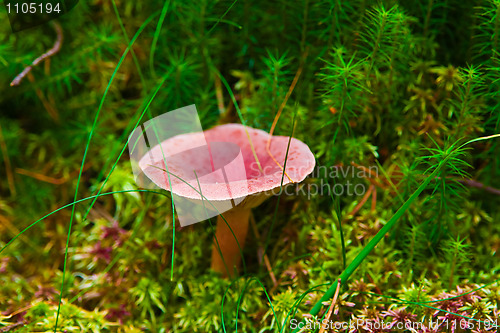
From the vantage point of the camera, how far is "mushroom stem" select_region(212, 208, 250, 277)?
1717 millimetres

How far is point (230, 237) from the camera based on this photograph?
1793mm

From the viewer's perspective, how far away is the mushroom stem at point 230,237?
5.63ft

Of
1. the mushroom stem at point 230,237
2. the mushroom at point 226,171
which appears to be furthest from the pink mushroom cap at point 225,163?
the mushroom stem at point 230,237

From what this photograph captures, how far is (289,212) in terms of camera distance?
2029 mm

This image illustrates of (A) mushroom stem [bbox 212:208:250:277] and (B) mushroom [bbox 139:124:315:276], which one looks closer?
(B) mushroom [bbox 139:124:315:276]

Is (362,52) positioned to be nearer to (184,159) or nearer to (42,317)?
(184,159)

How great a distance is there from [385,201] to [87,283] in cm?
165

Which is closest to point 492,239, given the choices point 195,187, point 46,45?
point 195,187

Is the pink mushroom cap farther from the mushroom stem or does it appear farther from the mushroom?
the mushroom stem

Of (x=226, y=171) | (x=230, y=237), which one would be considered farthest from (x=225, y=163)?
(x=230, y=237)

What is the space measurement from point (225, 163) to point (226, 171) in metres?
0.11

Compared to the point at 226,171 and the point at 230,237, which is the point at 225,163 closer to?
the point at 226,171

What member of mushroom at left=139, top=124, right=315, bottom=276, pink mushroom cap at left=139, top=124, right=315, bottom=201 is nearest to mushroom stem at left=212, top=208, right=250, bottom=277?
mushroom at left=139, top=124, right=315, bottom=276

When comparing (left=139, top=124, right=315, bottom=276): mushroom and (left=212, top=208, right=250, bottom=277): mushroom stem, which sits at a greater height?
(left=139, top=124, right=315, bottom=276): mushroom
